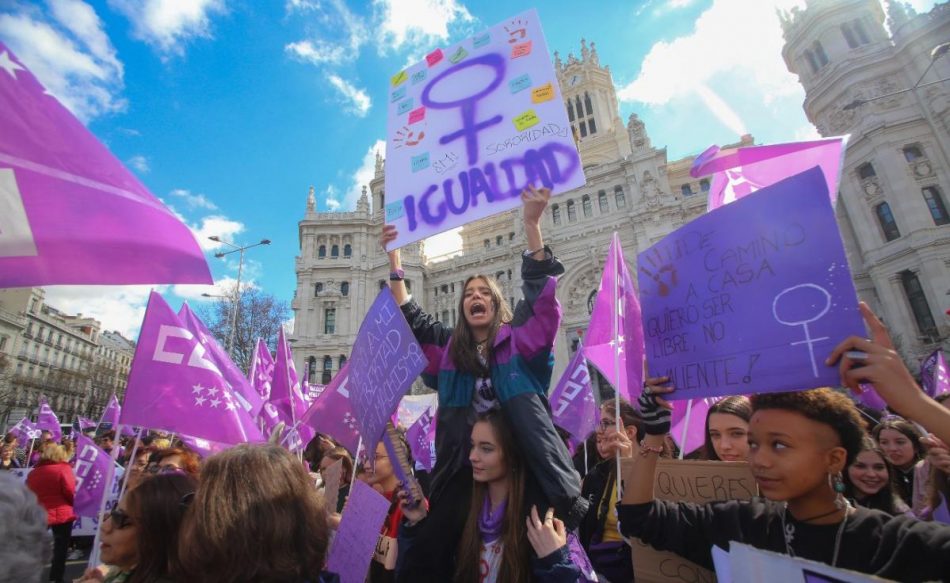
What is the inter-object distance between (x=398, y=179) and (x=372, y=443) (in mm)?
1983

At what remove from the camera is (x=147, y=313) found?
3762mm

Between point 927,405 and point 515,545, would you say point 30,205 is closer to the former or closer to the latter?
point 515,545

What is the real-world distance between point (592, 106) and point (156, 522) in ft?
147

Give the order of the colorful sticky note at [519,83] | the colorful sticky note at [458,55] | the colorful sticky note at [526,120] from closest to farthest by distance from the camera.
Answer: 1. the colorful sticky note at [526,120]
2. the colorful sticky note at [519,83]
3. the colorful sticky note at [458,55]

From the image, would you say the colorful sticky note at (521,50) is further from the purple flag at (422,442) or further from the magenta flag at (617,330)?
the purple flag at (422,442)

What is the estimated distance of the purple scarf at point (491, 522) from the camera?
2189 mm

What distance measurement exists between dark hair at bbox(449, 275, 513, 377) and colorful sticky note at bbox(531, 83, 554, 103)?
132cm

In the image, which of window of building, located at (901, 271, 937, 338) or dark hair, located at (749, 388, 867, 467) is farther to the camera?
window of building, located at (901, 271, 937, 338)

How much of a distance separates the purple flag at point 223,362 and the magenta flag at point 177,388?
0.79 feet

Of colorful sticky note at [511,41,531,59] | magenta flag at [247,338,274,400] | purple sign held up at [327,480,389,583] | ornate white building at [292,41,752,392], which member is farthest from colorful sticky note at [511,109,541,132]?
ornate white building at [292,41,752,392]

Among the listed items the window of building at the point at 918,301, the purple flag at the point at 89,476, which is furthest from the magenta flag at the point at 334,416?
the window of building at the point at 918,301

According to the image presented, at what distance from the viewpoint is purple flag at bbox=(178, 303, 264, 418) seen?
4.18 metres

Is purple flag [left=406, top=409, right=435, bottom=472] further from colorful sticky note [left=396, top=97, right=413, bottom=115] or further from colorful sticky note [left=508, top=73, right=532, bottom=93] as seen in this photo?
colorful sticky note [left=508, top=73, right=532, bottom=93]

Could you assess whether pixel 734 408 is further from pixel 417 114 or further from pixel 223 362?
pixel 223 362
